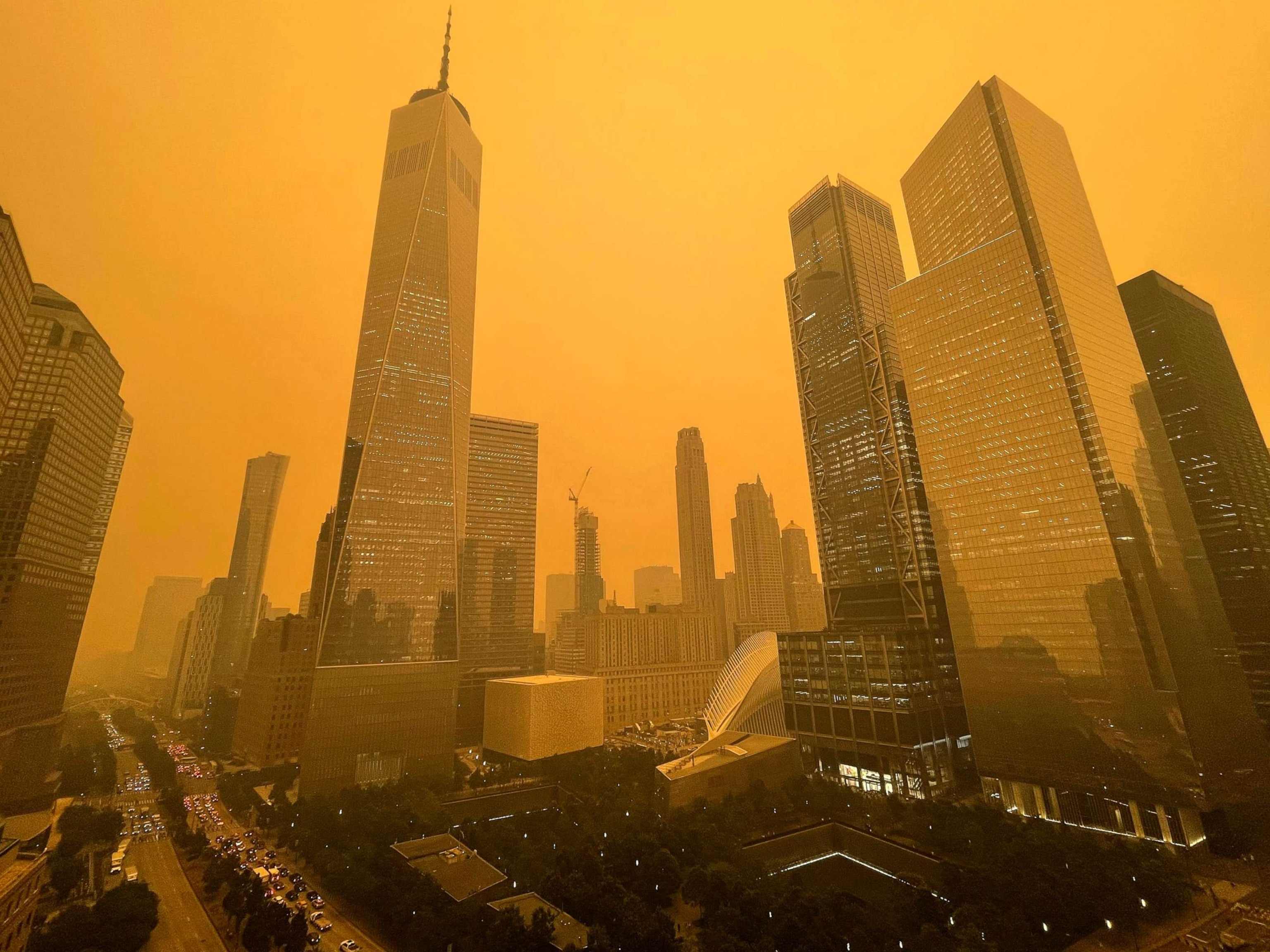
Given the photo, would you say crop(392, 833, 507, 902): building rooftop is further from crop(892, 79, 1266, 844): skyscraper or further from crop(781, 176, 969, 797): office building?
crop(892, 79, 1266, 844): skyscraper

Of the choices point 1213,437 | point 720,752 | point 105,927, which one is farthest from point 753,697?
point 1213,437

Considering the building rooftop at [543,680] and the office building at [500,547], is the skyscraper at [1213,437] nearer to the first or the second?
the building rooftop at [543,680]

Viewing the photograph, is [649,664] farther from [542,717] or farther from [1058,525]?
[1058,525]

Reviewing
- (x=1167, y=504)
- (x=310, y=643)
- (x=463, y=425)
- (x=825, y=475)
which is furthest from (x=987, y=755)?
(x=310, y=643)

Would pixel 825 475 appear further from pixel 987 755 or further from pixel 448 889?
pixel 448 889

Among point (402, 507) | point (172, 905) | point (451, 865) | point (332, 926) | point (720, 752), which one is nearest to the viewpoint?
point (332, 926)

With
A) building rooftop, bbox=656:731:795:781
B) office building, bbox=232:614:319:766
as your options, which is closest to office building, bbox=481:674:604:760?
building rooftop, bbox=656:731:795:781

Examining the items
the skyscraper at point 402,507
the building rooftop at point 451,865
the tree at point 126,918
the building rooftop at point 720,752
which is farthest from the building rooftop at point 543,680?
the tree at point 126,918
